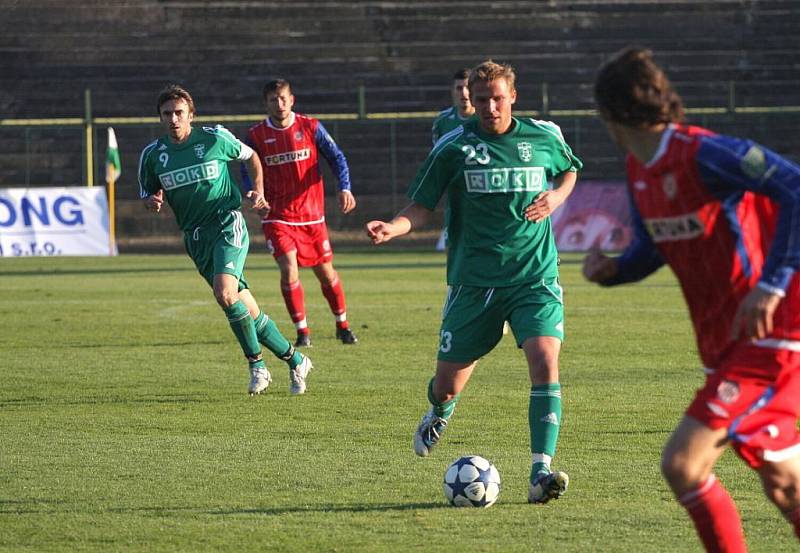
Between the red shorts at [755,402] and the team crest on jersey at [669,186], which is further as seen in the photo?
the team crest on jersey at [669,186]

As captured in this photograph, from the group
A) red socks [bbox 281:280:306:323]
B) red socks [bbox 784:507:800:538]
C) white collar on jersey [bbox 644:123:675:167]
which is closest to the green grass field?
red socks [bbox 281:280:306:323]

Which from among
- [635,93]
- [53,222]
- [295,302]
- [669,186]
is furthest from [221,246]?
[53,222]

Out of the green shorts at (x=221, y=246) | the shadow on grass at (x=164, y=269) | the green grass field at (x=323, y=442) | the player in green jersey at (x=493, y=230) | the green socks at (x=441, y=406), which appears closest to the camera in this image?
the green grass field at (x=323, y=442)

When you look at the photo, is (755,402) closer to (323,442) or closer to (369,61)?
(323,442)

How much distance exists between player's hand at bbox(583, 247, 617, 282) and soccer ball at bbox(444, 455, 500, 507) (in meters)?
1.46

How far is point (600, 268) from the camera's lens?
16.0ft

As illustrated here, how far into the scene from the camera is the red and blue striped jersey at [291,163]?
Answer: 501 inches

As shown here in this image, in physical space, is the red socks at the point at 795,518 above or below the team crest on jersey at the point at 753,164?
below

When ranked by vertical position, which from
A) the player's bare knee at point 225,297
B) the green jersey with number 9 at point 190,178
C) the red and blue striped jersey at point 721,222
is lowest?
the player's bare knee at point 225,297

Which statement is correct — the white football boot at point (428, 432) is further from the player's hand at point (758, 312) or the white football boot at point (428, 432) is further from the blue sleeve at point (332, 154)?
the blue sleeve at point (332, 154)

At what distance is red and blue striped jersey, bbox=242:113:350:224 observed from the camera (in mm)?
12719

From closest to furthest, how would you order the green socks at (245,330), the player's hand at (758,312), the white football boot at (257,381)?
the player's hand at (758,312), the white football boot at (257,381), the green socks at (245,330)

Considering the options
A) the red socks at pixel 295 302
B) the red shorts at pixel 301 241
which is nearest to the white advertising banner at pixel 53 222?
the red shorts at pixel 301 241

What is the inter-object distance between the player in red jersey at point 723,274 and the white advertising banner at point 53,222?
19.8 m
